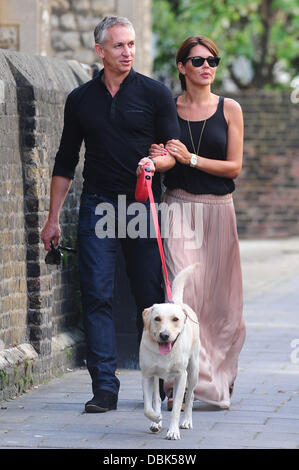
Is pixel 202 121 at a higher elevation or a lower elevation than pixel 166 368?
higher

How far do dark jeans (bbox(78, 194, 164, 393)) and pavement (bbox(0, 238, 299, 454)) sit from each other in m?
0.26

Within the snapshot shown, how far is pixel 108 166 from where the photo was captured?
6.61 meters

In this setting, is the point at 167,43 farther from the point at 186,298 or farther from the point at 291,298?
the point at 186,298

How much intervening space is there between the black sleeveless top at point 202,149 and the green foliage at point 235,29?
780 inches

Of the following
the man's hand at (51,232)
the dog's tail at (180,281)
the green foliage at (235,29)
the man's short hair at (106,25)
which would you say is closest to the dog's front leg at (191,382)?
the dog's tail at (180,281)

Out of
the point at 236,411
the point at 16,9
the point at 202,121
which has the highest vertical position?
the point at 16,9

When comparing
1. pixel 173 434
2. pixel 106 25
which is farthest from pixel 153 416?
pixel 106 25

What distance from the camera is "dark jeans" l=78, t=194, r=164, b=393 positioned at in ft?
21.8

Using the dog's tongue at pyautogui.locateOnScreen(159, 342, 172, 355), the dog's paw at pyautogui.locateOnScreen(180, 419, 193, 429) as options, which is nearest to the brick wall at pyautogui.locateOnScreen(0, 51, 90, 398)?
the dog's paw at pyautogui.locateOnScreen(180, 419, 193, 429)

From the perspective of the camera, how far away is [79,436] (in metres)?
5.88

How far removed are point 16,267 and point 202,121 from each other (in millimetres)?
1498

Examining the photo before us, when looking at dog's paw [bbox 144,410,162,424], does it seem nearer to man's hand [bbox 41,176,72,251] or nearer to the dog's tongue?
the dog's tongue

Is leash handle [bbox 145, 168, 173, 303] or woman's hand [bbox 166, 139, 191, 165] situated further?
woman's hand [bbox 166, 139, 191, 165]

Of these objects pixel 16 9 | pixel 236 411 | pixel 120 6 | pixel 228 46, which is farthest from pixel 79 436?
pixel 228 46
